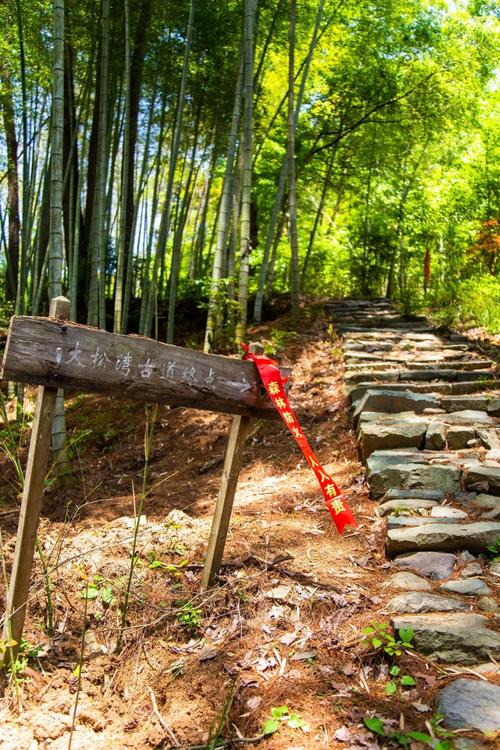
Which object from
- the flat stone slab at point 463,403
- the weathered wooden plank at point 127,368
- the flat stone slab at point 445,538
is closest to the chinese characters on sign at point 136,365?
the weathered wooden plank at point 127,368

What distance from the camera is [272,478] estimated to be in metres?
3.97

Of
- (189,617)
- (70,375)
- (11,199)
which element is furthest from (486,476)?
(11,199)

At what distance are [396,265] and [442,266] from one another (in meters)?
1.33

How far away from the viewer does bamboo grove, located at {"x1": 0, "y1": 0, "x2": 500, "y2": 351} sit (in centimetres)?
653

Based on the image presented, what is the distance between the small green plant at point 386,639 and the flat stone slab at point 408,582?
285 millimetres

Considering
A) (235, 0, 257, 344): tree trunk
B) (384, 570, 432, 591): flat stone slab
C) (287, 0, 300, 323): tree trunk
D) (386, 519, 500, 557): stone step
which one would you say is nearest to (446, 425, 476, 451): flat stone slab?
(386, 519, 500, 557): stone step

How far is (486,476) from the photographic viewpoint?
299 cm

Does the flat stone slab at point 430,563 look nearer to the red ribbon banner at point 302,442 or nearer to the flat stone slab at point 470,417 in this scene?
the red ribbon banner at point 302,442

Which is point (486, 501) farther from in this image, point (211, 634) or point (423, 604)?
point (211, 634)

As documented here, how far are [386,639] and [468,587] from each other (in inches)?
18.3

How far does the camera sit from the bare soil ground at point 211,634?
1759mm

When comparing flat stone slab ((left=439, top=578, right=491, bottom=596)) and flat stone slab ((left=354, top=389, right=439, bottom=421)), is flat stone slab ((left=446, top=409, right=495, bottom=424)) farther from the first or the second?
flat stone slab ((left=439, top=578, right=491, bottom=596))

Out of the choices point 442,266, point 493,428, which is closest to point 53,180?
point 493,428

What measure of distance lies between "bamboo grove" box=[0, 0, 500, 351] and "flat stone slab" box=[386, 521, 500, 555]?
3.73 meters
